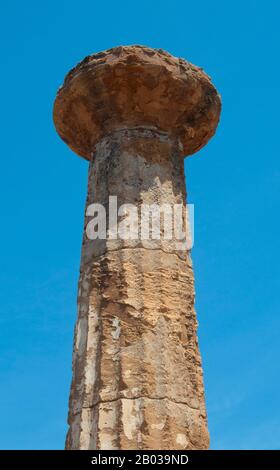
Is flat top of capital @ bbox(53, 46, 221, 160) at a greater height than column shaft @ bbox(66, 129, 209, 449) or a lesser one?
greater

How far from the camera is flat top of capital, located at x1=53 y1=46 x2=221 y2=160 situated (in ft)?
22.9

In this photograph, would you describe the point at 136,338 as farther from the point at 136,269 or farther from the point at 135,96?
the point at 135,96

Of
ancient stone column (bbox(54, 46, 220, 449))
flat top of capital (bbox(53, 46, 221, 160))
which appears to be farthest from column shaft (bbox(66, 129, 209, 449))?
flat top of capital (bbox(53, 46, 221, 160))

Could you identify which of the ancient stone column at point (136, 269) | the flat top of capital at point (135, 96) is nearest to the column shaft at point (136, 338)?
the ancient stone column at point (136, 269)

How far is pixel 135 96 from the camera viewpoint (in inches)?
279

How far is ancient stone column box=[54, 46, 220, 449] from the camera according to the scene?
18.4 feet

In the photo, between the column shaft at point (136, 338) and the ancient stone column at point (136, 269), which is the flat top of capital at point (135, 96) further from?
the column shaft at point (136, 338)

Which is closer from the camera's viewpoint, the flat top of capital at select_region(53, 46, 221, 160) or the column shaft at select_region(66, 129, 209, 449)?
the column shaft at select_region(66, 129, 209, 449)

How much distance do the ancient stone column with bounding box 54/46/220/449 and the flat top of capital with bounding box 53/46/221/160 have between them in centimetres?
1

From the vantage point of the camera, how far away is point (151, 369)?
18.7ft

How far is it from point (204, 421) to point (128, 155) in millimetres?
2651

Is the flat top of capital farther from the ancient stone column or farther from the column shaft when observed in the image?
the column shaft

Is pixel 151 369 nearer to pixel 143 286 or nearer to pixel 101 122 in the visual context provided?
pixel 143 286
